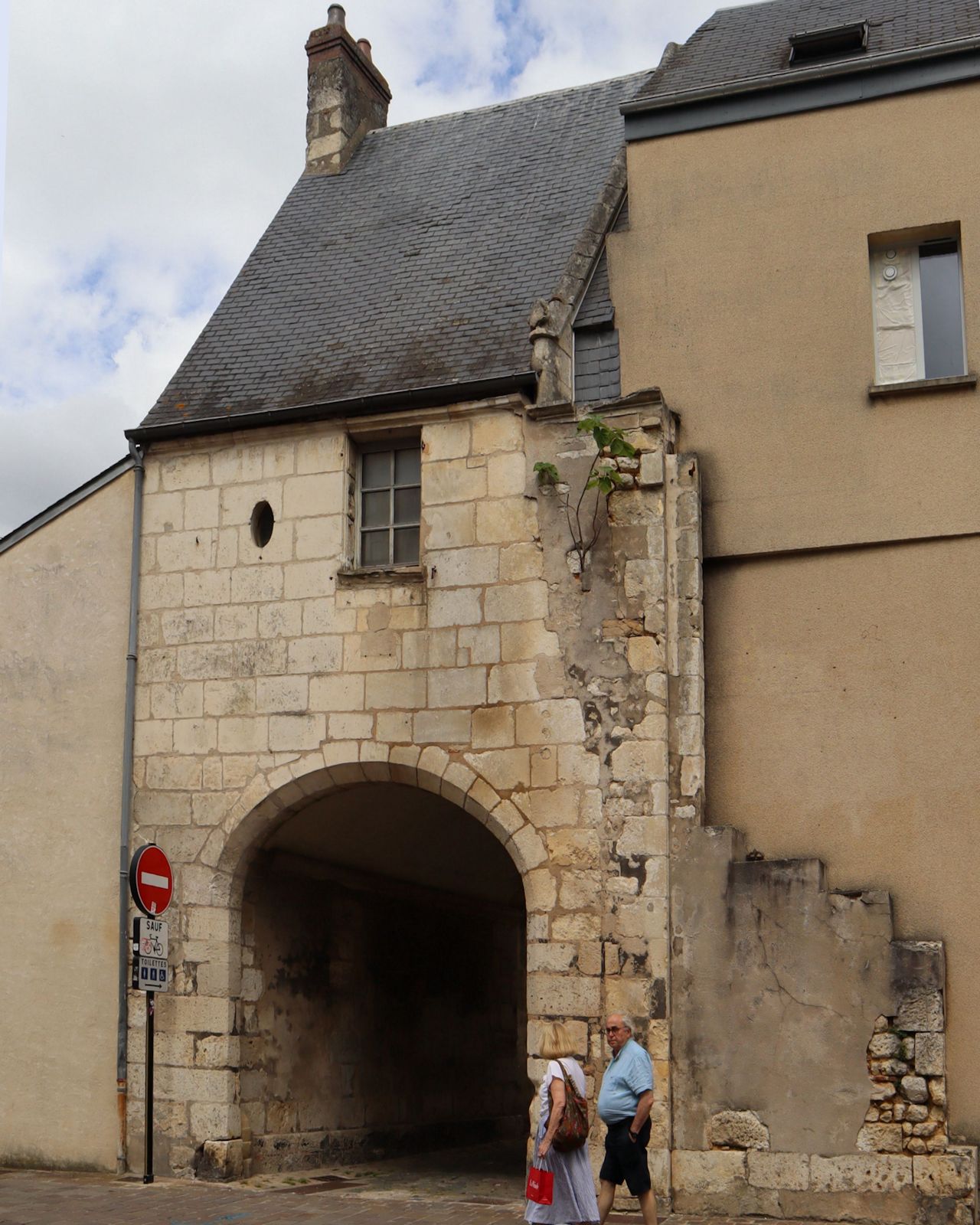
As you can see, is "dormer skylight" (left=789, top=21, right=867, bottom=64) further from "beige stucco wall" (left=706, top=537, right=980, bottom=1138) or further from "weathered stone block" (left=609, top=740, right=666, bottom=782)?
"weathered stone block" (left=609, top=740, right=666, bottom=782)

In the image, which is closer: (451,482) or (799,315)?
(799,315)

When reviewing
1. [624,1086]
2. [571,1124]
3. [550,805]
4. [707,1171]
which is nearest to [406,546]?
[550,805]

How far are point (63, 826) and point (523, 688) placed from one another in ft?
12.2

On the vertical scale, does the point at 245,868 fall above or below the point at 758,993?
above

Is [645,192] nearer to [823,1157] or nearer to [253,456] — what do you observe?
[253,456]

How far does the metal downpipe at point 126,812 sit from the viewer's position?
10344 millimetres

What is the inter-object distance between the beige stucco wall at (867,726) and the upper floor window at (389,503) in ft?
7.46

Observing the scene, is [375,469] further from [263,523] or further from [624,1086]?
[624,1086]

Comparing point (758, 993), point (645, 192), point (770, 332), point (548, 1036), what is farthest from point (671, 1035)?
point (645, 192)

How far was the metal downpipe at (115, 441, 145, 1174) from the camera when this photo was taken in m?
10.3

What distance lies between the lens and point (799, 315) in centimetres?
993

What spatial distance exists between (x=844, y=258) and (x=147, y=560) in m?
5.42

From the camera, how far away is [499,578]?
10117mm

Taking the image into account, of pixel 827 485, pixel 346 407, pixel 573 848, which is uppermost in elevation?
pixel 346 407
